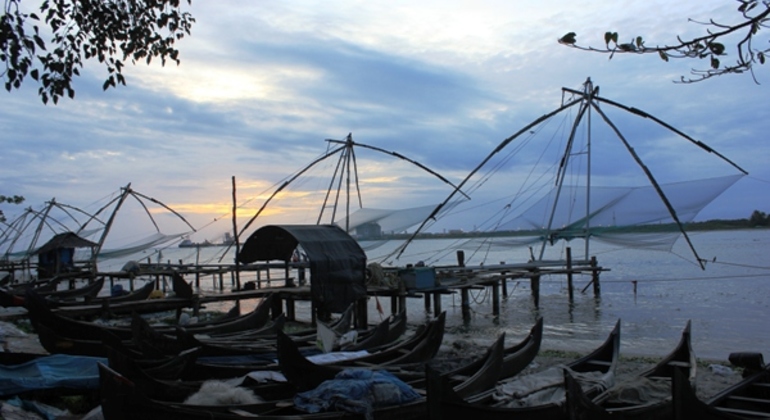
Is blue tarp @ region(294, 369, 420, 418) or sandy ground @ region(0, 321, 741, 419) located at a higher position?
blue tarp @ region(294, 369, 420, 418)

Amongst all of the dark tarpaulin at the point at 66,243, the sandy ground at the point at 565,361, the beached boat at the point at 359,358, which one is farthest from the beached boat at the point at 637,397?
the dark tarpaulin at the point at 66,243

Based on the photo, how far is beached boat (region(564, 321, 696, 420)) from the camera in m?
4.57

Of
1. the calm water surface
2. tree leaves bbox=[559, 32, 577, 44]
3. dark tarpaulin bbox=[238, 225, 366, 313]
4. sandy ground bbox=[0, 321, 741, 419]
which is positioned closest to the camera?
tree leaves bbox=[559, 32, 577, 44]

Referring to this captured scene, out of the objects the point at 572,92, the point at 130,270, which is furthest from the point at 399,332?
the point at 130,270

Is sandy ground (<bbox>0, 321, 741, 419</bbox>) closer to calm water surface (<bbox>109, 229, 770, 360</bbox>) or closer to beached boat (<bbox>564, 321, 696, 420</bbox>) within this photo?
beached boat (<bbox>564, 321, 696, 420</bbox>)

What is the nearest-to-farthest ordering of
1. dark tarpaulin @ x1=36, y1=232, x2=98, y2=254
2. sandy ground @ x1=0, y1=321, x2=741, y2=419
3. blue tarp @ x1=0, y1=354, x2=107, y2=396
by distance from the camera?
blue tarp @ x1=0, y1=354, x2=107, y2=396, sandy ground @ x1=0, y1=321, x2=741, y2=419, dark tarpaulin @ x1=36, y1=232, x2=98, y2=254

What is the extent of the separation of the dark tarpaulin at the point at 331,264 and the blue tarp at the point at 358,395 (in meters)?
5.87

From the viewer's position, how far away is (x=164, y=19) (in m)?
4.72

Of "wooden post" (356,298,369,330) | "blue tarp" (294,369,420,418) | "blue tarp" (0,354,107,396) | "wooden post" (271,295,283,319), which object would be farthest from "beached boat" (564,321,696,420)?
"wooden post" (271,295,283,319)

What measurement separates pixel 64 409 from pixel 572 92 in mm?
12177

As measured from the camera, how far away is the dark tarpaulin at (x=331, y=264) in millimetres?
11047

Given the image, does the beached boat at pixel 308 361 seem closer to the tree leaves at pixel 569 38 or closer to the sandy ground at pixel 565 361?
the sandy ground at pixel 565 361

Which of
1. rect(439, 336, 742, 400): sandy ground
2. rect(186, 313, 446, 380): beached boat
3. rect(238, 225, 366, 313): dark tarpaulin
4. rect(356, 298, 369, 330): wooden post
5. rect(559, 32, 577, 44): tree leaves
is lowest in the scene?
rect(439, 336, 742, 400): sandy ground

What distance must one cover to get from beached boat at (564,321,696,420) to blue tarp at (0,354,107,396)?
4535 millimetres
